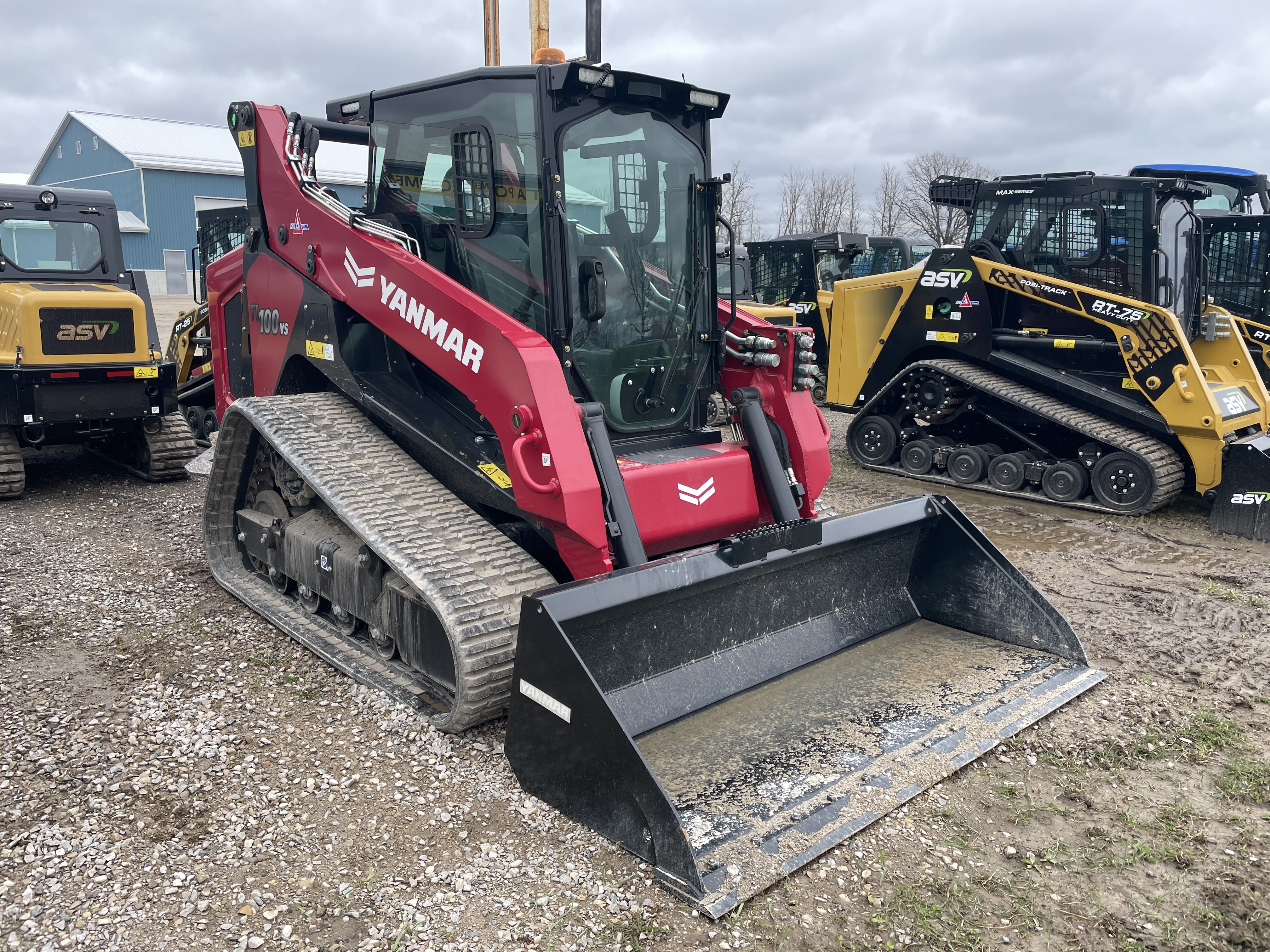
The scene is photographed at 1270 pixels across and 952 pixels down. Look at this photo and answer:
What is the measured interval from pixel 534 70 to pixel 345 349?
1.57 metres

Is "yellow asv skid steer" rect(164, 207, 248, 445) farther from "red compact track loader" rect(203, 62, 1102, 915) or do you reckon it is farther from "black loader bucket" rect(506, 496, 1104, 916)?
"black loader bucket" rect(506, 496, 1104, 916)

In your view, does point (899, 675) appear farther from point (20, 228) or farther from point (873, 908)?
point (20, 228)

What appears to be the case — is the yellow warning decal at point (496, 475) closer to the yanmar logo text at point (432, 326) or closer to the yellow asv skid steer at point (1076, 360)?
the yanmar logo text at point (432, 326)

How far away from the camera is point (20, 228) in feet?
25.1

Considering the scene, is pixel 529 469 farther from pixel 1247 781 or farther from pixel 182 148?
pixel 182 148

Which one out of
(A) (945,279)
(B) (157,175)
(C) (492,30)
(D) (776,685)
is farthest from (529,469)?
(B) (157,175)

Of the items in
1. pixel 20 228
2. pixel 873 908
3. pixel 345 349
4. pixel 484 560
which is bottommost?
pixel 873 908

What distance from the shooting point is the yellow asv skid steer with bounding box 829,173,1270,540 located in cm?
709

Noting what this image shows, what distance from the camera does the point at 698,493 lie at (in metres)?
4.05

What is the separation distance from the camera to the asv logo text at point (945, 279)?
8.16 meters

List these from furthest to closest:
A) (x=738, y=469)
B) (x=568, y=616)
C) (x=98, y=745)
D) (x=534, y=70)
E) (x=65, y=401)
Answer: (x=65, y=401) < (x=738, y=469) < (x=534, y=70) < (x=98, y=745) < (x=568, y=616)

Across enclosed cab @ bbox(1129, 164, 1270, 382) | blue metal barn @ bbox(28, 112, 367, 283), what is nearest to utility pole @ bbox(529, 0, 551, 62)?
enclosed cab @ bbox(1129, 164, 1270, 382)

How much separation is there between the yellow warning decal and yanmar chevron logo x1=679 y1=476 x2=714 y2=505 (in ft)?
2.29

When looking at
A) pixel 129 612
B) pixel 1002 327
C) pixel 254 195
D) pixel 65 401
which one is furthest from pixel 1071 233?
pixel 65 401
